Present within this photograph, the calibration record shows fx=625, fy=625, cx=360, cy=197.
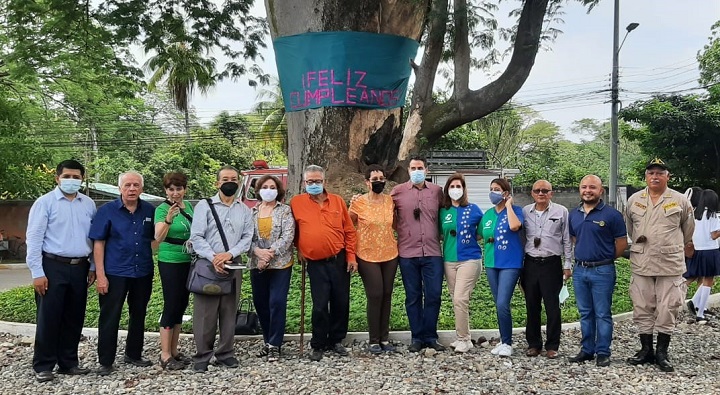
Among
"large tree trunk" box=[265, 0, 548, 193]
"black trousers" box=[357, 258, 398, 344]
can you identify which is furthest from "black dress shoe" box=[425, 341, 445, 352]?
"large tree trunk" box=[265, 0, 548, 193]

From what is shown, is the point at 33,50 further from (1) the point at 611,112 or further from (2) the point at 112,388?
(1) the point at 611,112

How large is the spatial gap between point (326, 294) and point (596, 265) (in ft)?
7.93

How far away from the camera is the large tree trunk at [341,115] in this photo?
9.52 meters

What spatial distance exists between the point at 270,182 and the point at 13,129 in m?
14.8

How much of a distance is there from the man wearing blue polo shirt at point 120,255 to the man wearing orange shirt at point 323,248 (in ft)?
4.39

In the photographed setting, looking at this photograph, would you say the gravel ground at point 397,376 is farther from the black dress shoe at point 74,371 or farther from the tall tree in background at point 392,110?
the tall tree in background at point 392,110

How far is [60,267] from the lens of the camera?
5.14 m

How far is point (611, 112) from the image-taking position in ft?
71.2

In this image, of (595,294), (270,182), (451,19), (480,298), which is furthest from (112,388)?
(451,19)

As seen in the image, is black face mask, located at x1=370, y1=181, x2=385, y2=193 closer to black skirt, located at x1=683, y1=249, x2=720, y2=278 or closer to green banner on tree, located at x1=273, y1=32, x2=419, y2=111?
green banner on tree, located at x1=273, y1=32, x2=419, y2=111

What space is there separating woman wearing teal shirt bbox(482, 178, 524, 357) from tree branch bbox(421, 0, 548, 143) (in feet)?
12.2

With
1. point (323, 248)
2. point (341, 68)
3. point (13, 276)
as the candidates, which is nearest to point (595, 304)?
point (323, 248)

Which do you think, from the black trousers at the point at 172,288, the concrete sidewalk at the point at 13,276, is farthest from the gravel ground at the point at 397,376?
the concrete sidewalk at the point at 13,276

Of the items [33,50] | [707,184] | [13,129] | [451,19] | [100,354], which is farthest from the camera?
[707,184]
